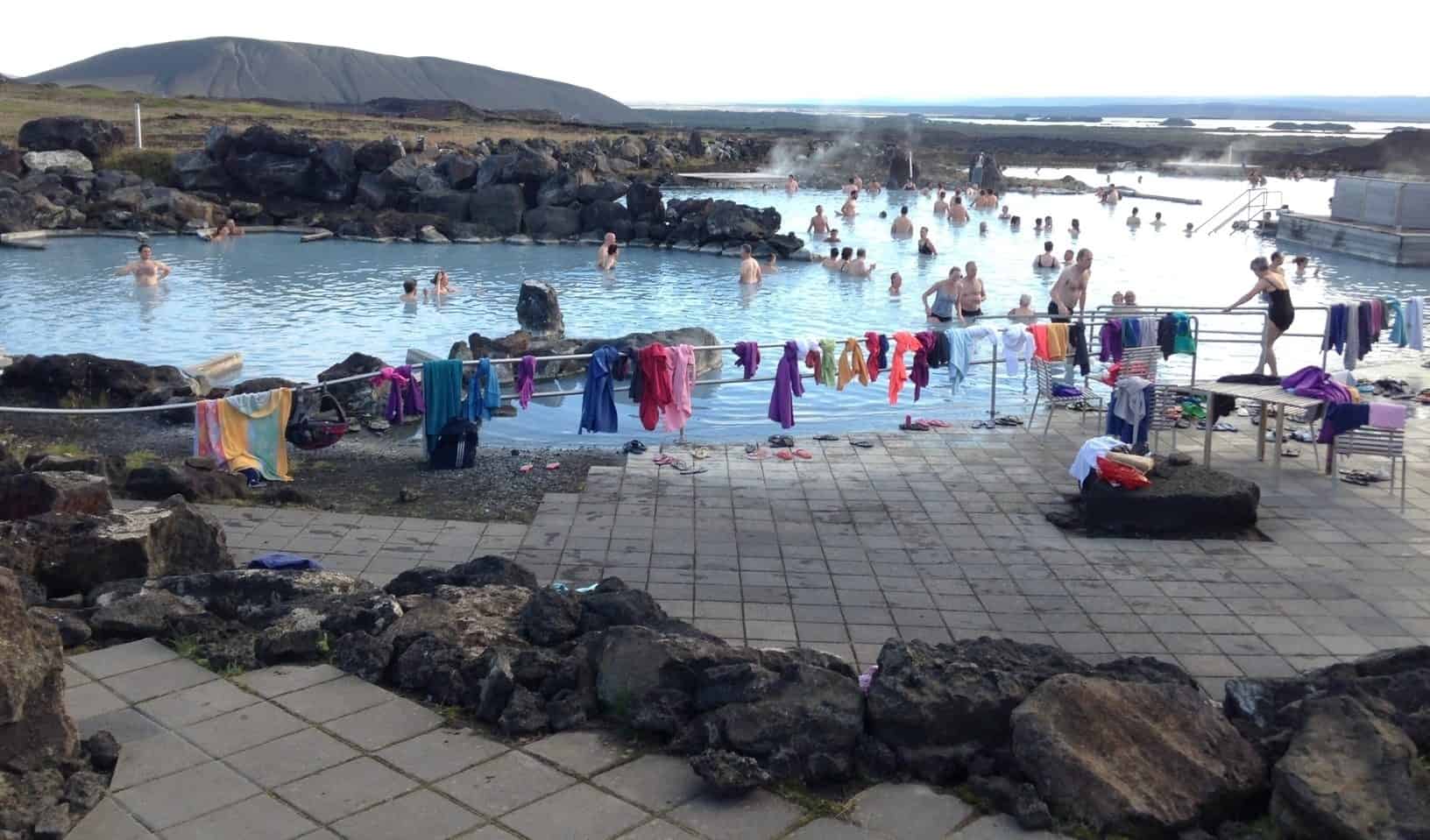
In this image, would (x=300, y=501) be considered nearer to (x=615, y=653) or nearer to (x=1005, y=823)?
(x=615, y=653)

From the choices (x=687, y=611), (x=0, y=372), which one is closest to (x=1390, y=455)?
(x=687, y=611)

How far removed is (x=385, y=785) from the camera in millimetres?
4082

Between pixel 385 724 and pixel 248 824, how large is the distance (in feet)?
2.54

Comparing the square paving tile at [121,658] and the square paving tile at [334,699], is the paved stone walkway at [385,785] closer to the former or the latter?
the square paving tile at [334,699]

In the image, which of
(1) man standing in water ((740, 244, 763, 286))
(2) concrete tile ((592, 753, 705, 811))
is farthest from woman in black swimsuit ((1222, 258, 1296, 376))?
(1) man standing in water ((740, 244, 763, 286))

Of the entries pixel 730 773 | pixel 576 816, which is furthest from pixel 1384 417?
pixel 576 816

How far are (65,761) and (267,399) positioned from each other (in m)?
6.66

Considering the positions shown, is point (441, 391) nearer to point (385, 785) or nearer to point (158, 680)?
point (158, 680)

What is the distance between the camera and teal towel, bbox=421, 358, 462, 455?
34.8 ft

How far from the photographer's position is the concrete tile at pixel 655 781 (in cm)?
404

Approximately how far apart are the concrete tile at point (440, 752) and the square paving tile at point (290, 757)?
0.55 feet

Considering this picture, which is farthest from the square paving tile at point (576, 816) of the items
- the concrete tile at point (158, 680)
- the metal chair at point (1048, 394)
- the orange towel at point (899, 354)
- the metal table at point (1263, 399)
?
the metal chair at point (1048, 394)

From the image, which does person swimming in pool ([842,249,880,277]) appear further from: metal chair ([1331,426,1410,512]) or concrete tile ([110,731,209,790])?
concrete tile ([110,731,209,790])

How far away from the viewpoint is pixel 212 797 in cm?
398
